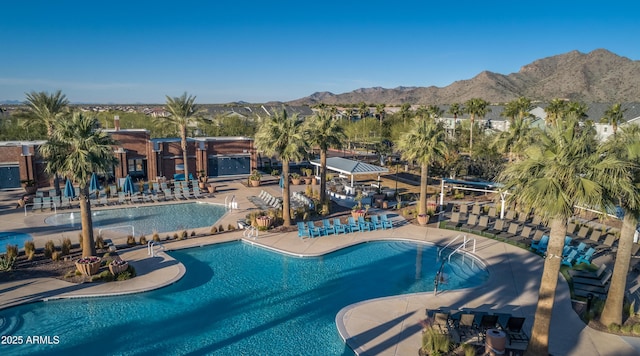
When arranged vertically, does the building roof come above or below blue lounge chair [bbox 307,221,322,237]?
above

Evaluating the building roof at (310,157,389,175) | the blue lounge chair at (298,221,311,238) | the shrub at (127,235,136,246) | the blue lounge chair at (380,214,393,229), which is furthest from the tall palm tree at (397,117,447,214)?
the shrub at (127,235,136,246)

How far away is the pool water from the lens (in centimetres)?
1122

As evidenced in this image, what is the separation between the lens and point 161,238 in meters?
19.8

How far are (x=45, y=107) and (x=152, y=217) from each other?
11.8 meters

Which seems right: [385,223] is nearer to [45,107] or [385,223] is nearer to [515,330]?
[515,330]

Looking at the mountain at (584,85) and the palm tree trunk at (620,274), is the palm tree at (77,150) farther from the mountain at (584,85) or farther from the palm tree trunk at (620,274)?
the mountain at (584,85)

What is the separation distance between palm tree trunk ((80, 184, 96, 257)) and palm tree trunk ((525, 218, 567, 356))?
15034 millimetres

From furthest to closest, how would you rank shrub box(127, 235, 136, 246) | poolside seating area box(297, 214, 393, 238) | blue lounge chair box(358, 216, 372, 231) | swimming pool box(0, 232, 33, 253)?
blue lounge chair box(358, 216, 372, 231), poolside seating area box(297, 214, 393, 238), swimming pool box(0, 232, 33, 253), shrub box(127, 235, 136, 246)

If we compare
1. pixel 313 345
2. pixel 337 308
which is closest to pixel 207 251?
pixel 337 308

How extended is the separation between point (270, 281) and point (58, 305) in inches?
268

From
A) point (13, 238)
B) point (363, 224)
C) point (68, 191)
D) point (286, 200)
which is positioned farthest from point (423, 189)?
point (13, 238)

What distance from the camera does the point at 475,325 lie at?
11.3 metres

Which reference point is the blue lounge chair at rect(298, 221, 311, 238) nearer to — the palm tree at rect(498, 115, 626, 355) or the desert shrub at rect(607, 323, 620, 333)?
the palm tree at rect(498, 115, 626, 355)

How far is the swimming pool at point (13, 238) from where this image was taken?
19.0 m
